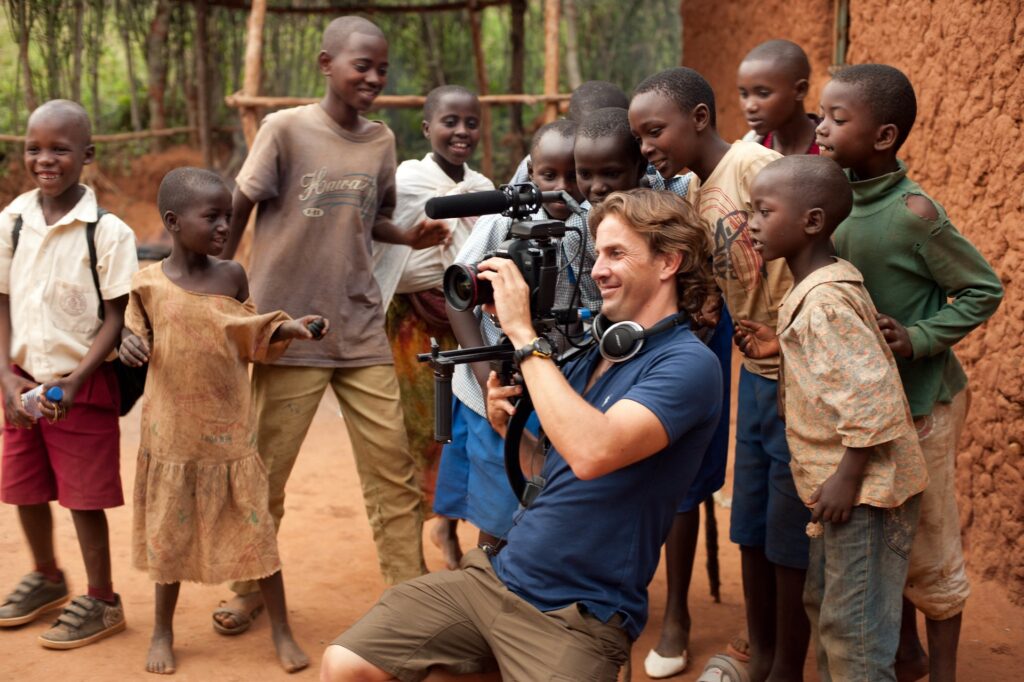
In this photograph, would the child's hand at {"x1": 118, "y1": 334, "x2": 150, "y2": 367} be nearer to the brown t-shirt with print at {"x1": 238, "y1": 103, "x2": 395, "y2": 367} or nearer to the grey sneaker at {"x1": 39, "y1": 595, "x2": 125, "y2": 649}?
the brown t-shirt with print at {"x1": 238, "y1": 103, "x2": 395, "y2": 367}

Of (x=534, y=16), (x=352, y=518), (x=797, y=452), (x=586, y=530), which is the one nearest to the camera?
(x=586, y=530)

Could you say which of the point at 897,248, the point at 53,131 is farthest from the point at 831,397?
the point at 53,131

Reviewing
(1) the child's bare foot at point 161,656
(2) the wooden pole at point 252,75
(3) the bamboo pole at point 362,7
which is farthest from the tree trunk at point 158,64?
(1) the child's bare foot at point 161,656

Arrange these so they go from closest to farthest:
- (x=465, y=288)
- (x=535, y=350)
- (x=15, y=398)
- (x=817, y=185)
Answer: (x=535, y=350) < (x=465, y=288) < (x=817, y=185) < (x=15, y=398)

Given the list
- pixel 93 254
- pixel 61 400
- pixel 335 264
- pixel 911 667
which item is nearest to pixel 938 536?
pixel 911 667

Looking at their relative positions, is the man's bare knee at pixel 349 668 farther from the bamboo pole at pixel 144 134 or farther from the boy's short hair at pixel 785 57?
the bamboo pole at pixel 144 134

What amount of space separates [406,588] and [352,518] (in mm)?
2575

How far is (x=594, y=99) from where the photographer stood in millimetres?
3893

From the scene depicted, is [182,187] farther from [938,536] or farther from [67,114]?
[938,536]

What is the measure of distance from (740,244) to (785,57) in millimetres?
878

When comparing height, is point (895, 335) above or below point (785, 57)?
below

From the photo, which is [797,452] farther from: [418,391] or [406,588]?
[418,391]

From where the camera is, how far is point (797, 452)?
270 centimetres

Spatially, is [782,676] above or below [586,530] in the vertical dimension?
below
